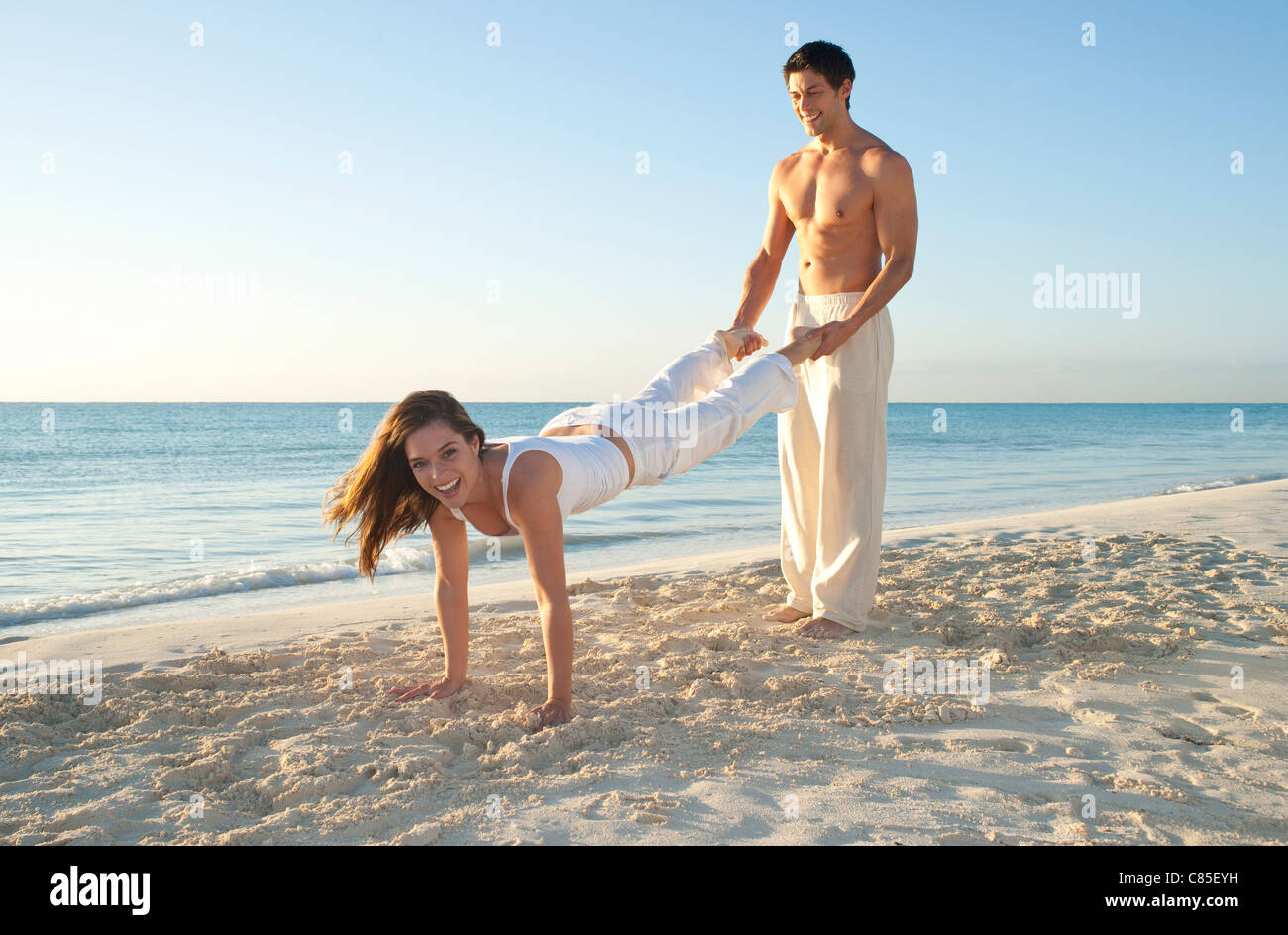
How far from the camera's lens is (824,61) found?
386cm

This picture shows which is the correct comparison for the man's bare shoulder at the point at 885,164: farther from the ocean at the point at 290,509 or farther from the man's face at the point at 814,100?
the ocean at the point at 290,509

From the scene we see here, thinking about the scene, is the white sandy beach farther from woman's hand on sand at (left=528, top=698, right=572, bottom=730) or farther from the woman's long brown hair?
the woman's long brown hair

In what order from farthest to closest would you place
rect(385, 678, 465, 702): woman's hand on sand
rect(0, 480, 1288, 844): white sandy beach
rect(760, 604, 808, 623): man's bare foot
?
rect(760, 604, 808, 623): man's bare foot
rect(385, 678, 465, 702): woman's hand on sand
rect(0, 480, 1288, 844): white sandy beach

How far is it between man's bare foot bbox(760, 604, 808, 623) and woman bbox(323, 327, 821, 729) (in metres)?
1.12

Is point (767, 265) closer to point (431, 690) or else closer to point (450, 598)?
point (450, 598)

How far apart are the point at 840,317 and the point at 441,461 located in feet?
6.93

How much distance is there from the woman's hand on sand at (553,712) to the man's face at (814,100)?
284 cm

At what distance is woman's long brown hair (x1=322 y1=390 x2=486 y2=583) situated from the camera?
2.96 m

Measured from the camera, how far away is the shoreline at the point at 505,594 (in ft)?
13.7

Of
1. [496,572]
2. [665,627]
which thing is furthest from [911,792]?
[496,572]

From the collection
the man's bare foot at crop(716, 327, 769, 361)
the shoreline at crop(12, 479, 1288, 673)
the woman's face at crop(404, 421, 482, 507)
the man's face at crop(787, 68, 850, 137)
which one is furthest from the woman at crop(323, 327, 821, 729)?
the man's face at crop(787, 68, 850, 137)

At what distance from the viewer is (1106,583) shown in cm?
480

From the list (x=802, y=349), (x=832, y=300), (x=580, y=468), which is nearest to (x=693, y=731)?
(x=580, y=468)

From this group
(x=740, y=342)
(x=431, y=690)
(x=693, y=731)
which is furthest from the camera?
(x=740, y=342)
